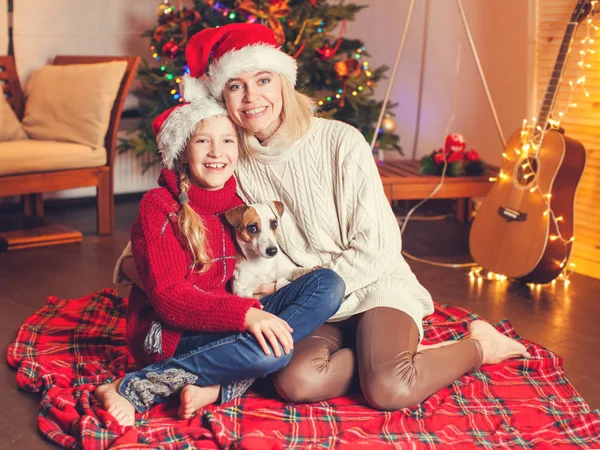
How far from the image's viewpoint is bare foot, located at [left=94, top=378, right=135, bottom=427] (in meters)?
2.03

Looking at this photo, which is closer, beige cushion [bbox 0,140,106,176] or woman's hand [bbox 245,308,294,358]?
woman's hand [bbox 245,308,294,358]

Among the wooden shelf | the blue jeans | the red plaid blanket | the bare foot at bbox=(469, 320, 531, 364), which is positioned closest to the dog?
the blue jeans

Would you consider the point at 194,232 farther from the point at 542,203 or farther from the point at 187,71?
the point at 187,71

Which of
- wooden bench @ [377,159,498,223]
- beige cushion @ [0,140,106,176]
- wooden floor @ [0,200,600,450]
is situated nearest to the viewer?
wooden floor @ [0,200,600,450]

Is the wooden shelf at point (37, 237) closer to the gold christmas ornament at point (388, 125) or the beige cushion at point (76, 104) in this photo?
the beige cushion at point (76, 104)

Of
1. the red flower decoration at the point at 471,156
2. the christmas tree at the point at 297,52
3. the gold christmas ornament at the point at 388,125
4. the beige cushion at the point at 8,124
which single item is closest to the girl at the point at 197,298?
the red flower decoration at the point at 471,156

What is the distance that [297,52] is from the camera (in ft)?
14.7

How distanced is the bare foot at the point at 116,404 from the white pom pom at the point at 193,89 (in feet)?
2.61

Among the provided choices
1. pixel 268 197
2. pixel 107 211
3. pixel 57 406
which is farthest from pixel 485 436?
pixel 107 211

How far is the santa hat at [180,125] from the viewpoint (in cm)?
214

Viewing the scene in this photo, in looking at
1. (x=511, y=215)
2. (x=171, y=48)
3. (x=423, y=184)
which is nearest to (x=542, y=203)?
(x=511, y=215)

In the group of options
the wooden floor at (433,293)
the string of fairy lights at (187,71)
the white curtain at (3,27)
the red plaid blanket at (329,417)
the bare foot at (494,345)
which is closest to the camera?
the red plaid blanket at (329,417)

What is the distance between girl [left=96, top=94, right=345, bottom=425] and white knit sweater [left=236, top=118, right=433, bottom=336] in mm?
125

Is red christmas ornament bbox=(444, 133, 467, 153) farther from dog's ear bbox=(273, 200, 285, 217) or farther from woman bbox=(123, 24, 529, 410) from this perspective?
dog's ear bbox=(273, 200, 285, 217)
